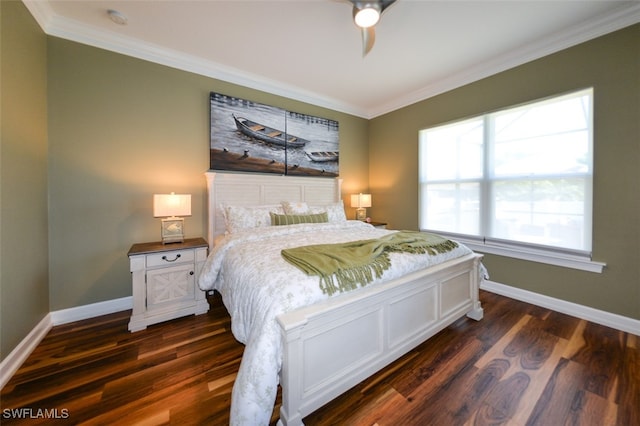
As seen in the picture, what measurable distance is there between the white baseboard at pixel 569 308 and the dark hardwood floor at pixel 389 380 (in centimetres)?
11

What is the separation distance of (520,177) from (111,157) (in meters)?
4.48

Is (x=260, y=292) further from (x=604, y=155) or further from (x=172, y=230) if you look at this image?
(x=604, y=155)

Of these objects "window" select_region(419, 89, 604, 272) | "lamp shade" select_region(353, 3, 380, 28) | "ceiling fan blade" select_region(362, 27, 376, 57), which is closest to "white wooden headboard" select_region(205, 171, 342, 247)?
"window" select_region(419, 89, 604, 272)

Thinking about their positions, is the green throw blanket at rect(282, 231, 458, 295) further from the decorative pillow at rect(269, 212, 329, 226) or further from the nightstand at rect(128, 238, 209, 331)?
the nightstand at rect(128, 238, 209, 331)

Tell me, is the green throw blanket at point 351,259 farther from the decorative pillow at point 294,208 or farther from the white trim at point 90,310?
the white trim at point 90,310

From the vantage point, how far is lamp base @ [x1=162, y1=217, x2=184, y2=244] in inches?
97.3

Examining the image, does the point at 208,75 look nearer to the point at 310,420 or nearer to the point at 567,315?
the point at 310,420

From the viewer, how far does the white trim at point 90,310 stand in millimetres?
2232

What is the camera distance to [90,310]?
2.36 m

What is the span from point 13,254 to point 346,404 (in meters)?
2.51

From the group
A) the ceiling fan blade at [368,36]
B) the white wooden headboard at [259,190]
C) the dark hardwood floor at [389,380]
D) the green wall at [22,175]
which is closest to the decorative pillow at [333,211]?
the white wooden headboard at [259,190]

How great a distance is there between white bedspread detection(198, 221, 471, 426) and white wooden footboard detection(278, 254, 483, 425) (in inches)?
2.7

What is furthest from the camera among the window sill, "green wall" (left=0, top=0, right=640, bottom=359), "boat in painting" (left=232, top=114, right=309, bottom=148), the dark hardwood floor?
"boat in painting" (left=232, top=114, right=309, bottom=148)

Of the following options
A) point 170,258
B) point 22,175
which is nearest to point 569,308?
point 170,258
